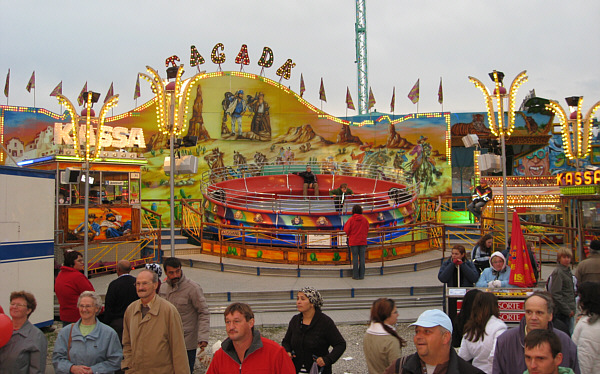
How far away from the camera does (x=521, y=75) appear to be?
13.1 m

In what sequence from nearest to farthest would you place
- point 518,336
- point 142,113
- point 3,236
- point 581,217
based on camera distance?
point 518,336 → point 3,236 → point 581,217 → point 142,113

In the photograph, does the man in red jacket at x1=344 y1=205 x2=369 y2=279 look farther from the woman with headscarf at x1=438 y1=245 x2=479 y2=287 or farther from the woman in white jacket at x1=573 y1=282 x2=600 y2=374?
the woman in white jacket at x1=573 y1=282 x2=600 y2=374

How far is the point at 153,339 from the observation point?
4934 mm

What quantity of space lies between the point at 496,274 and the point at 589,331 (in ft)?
10.9

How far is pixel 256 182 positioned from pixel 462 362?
69.2ft

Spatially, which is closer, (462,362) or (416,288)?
(462,362)

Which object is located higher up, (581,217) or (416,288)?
(581,217)

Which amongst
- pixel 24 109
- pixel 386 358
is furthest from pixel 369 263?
pixel 24 109

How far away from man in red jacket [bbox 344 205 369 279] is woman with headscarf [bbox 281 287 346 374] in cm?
807

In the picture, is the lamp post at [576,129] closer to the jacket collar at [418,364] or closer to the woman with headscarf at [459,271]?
the woman with headscarf at [459,271]

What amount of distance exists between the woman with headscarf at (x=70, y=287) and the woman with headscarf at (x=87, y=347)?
1.98 m

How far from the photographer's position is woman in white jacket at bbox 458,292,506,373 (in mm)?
4637

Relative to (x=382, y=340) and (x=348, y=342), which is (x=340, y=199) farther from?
(x=382, y=340)

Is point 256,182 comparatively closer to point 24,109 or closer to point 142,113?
point 142,113
